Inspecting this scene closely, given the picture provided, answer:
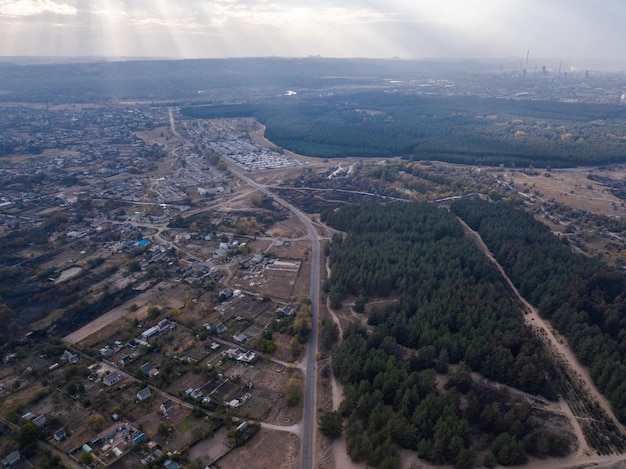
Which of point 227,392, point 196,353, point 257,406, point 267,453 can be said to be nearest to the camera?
point 267,453

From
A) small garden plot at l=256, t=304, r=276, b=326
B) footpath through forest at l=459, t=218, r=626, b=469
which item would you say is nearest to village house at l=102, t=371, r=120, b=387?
small garden plot at l=256, t=304, r=276, b=326

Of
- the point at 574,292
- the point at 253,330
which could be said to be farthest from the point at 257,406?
the point at 574,292

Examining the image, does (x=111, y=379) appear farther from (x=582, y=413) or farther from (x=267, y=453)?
(x=582, y=413)

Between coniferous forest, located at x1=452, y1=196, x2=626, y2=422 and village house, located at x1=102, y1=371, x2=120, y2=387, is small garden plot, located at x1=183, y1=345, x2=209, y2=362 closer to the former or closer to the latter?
village house, located at x1=102, y1=371, x2=120, y2=387

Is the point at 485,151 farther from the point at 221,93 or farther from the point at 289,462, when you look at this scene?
the point at 221,93

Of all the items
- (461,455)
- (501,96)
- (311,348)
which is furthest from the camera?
(501,96)

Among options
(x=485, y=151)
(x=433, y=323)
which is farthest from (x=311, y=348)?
(x=485, y=151)

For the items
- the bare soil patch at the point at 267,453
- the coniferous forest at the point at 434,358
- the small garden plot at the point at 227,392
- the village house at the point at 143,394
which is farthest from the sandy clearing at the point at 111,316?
the bare soil patch at the point at 267,453

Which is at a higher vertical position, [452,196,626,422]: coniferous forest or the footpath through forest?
[452,196,626,422]: coniferous forest

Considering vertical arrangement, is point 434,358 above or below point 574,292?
below
